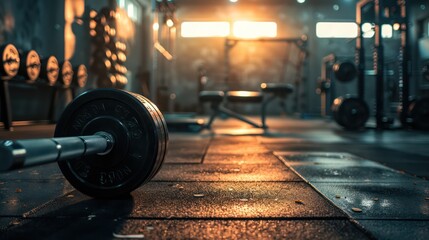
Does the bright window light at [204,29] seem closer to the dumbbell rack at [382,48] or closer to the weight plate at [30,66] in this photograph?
the dumbbell rack at [382,48]

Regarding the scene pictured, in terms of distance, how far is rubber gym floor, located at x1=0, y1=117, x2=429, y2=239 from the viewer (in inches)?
30.7

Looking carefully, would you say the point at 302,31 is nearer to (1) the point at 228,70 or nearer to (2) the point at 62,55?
(1) the point at 228,70

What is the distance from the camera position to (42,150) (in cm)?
63

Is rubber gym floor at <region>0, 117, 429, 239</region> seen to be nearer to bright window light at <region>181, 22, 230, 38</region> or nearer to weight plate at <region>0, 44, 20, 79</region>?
weight plate at <region>0, 44, 20, 79</region>

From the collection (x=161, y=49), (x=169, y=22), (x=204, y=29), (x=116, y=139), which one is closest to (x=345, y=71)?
(x=161, y=49)

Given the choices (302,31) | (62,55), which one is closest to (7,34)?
(62,55)

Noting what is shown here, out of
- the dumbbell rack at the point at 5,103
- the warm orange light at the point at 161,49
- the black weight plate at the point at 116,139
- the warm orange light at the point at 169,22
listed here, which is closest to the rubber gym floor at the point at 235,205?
the black weight plate at the point at 116,139

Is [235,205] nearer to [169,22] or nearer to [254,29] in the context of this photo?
[169,22]

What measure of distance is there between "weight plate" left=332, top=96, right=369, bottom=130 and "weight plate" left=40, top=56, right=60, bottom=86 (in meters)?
3.29

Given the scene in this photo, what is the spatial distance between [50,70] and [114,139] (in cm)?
373

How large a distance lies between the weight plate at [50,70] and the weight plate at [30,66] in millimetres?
136

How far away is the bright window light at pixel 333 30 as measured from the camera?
9.67 m

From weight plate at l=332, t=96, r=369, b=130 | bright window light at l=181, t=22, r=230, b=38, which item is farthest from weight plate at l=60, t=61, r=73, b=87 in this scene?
bright window light at l=181, t=22, r=230, b=38

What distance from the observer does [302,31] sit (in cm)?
966
